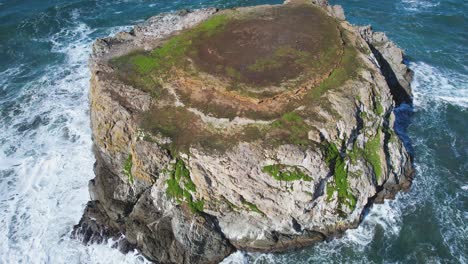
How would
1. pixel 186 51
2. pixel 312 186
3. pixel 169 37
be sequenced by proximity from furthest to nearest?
pixel 169 37
pixel 186 51
pixel 312 186

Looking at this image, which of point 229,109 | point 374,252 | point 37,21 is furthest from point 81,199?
point 37,21

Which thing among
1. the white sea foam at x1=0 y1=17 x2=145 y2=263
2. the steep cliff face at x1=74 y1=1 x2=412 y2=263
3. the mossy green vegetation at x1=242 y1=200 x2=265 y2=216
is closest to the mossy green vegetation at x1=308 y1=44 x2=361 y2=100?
the steep cliff face at x1=74 y1=1 x2=412 y2=263

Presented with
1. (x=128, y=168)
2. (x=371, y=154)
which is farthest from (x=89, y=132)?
(x=371, y=154)

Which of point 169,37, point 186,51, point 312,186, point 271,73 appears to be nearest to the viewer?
point 312,186

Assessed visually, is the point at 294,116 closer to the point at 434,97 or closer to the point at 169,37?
the point at 169,37

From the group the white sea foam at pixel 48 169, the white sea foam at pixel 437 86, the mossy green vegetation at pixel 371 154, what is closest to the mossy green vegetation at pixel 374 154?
the mossy green vegetation at pixel 371 154

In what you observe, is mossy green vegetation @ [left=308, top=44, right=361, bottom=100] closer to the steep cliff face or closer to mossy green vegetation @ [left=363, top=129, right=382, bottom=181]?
the steep cliff face
